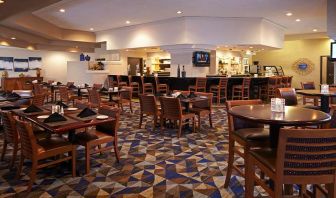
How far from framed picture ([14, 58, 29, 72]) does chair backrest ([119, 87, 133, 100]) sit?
36.9 ft

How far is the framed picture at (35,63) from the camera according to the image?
17.1m

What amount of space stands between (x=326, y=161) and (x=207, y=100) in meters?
4.22

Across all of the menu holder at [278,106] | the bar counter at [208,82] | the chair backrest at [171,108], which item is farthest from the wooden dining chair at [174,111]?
the bar counter at [208,82]

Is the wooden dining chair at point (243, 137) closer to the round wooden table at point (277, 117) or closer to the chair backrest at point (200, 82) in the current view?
the round wooden table at point (277, 117)

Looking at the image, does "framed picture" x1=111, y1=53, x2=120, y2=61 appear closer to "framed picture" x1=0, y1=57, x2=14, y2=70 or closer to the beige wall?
"framed picture" x1=0, y1=57, x2=14, y2=70

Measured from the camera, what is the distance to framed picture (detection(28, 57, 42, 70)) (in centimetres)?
1709

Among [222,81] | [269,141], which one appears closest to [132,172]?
[269,141]

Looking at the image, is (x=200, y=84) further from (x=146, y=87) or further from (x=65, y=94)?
(x=65, y=94)

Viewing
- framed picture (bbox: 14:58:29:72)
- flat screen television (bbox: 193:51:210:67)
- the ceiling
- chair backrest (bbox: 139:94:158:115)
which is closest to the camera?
chair backrest (bbox: 139:94:158:115)

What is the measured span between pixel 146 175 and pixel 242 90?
7629 millimetres

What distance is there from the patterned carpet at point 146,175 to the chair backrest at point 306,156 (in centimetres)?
116

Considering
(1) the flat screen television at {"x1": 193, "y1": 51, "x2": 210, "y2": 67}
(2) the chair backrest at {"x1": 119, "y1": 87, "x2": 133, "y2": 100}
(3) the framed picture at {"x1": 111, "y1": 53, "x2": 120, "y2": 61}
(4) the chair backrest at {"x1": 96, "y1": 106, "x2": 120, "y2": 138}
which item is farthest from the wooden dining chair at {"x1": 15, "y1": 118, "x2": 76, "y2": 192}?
(3) the framed picture at {"x1": 111, "y1": 53, "x2": 120, "y2": 61}

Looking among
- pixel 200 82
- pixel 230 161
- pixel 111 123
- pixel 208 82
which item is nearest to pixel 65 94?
pixel 200 82

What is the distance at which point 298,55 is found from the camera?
16406mm
